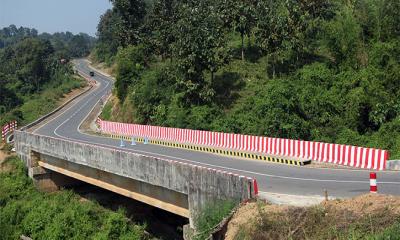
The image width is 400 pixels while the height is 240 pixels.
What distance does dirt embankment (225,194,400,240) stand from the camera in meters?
12.3

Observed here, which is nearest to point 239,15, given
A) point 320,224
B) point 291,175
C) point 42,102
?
point 291,175

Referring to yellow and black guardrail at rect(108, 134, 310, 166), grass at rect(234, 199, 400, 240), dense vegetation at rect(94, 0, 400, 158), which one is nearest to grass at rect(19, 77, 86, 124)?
dense vegetation at rect(94, 0, 400, 158)

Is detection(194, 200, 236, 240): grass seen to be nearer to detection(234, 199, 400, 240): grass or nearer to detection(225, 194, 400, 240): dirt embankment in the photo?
detection(225, 194, 400, 240): dirt embankment

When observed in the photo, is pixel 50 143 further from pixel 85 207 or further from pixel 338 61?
pixel 338 61

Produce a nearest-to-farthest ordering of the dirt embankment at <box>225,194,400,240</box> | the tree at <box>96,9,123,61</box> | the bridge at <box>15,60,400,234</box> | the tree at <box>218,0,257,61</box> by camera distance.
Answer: the dirt embankment at <box>225,194,400,240</box>
the bridge at <box>15,60,400,234</box>
the tree at <box>218,0,257,61</box>
the tree at <box>96,9,123,61</box>

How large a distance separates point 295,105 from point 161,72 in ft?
61.2

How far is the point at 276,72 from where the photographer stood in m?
47.5

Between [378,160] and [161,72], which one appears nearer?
[378,160]

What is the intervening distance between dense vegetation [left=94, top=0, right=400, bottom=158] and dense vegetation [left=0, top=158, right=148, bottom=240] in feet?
39.9

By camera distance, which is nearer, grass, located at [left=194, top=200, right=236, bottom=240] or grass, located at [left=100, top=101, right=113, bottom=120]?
grass, located at [left=194, top=200, right=236, bottom=240]

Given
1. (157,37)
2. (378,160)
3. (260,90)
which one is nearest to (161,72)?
(157,37)

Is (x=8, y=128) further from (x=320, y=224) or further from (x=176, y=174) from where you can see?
(x=320, y=224)

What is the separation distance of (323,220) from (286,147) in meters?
13.8

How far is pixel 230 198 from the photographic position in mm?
17125
